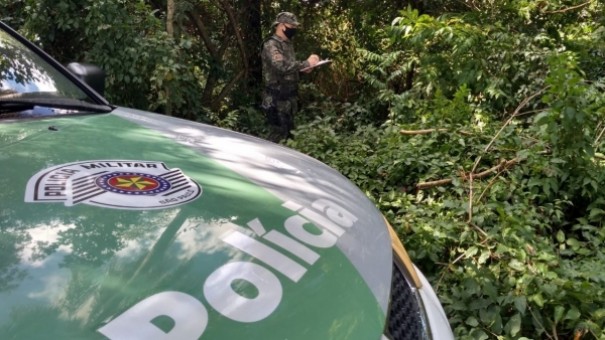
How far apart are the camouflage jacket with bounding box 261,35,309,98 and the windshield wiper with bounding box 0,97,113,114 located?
382cm

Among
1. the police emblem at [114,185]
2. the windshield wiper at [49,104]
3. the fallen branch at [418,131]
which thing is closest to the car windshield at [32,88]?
the windshield wiper at [49,104]

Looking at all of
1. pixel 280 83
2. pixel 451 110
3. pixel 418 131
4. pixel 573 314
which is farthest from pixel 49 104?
pixel 280 83

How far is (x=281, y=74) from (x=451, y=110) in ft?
7.28

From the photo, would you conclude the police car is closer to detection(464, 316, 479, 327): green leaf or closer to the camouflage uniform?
detection(464, 316, 479, 327): green leaf

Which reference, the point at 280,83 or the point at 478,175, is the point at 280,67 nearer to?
the point at 280,83

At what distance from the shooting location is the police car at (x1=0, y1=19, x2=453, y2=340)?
1.06m

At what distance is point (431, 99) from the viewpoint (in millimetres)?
5367

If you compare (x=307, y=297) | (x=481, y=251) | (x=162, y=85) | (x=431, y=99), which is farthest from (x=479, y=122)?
(x=307, y=297)

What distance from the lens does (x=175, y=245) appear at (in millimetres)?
1275

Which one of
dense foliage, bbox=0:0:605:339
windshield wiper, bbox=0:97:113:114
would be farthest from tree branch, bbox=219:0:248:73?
windshield wiper, bbox=0:97:113:114

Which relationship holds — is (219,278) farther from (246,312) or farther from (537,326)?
(537,326)

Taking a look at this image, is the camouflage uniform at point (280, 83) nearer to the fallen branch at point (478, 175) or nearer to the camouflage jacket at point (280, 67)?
the camouflage jacket at point (280, 67)

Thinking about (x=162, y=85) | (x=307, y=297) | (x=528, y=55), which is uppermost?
(x=307, y=297)

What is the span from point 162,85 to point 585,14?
4.76m
